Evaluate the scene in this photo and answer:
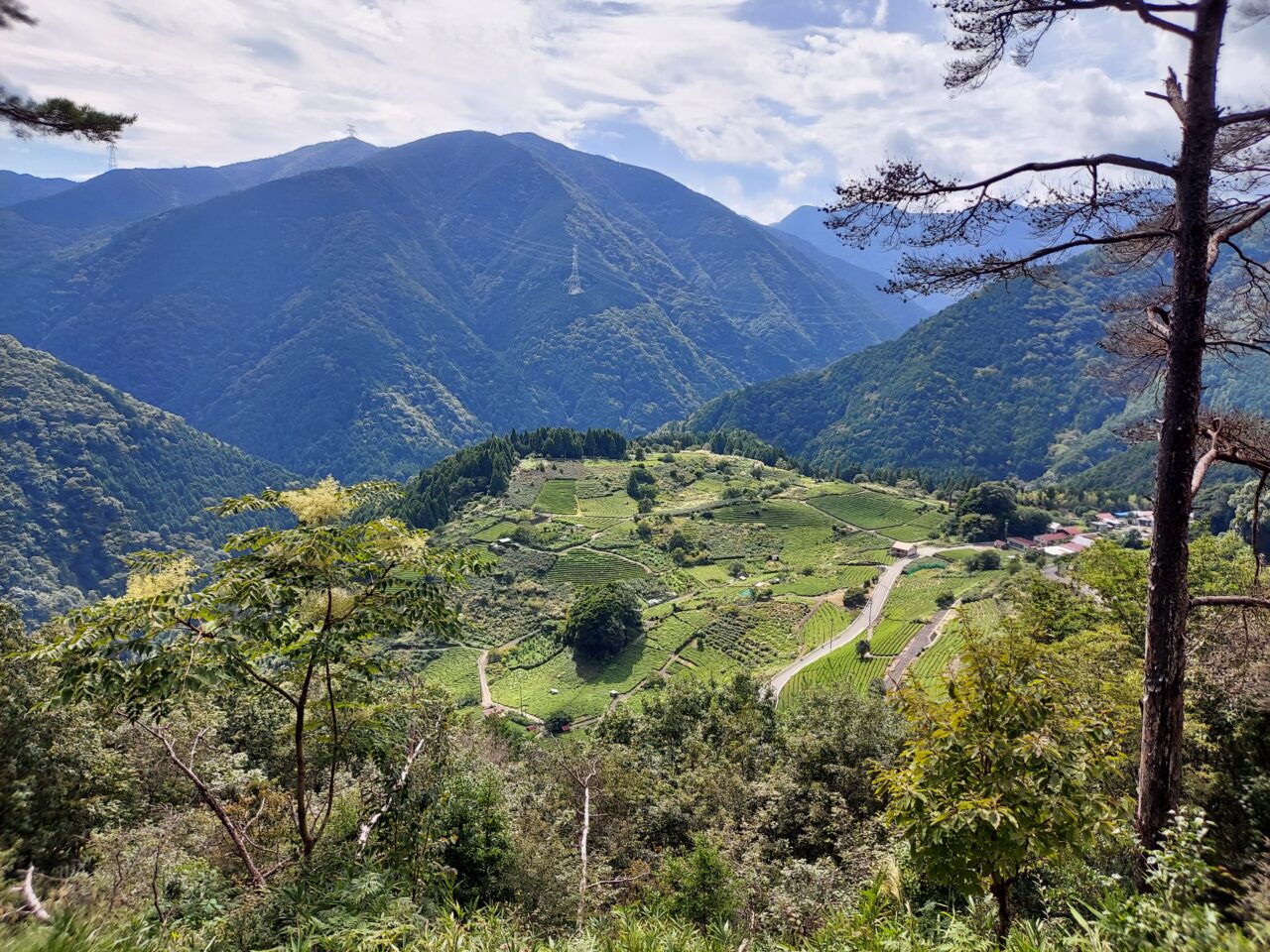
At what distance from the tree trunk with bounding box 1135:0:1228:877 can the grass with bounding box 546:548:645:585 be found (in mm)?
69407

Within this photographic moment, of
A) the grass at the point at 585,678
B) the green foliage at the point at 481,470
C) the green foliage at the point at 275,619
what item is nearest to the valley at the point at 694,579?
the grass at the point at 585,678

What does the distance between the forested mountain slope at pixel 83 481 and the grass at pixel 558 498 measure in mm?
60445

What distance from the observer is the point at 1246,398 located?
140 metres

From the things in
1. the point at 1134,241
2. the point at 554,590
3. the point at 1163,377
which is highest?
the point at 1134,241

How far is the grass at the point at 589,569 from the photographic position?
75375 mm

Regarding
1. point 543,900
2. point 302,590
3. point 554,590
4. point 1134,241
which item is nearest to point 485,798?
point 543,900

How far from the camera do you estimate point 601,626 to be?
61.5 meters

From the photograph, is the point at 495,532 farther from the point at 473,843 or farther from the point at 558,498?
the point at 473,843

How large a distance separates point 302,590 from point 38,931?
268 cm

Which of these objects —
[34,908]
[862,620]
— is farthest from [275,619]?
[862,620]

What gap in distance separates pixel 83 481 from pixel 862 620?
144 m

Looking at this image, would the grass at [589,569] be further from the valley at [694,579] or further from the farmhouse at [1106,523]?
the farmhouse at [1106,523]

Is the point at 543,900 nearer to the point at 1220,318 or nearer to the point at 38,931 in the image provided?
the point at 38,931

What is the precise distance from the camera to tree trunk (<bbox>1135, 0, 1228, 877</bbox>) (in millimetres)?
5168
